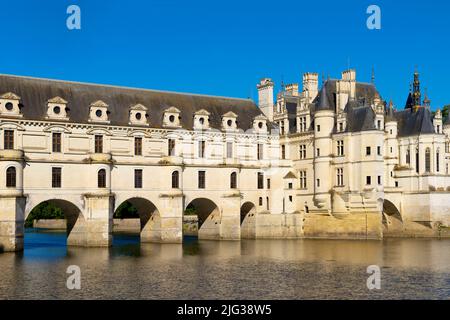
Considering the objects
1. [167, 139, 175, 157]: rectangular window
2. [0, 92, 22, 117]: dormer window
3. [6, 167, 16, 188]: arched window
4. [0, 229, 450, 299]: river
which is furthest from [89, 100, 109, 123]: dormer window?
[0, 229, 450, 299]: river

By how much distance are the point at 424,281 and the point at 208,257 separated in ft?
47.3

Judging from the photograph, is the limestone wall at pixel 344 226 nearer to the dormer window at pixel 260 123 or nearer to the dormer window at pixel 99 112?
the dormer window at pixel 260 123

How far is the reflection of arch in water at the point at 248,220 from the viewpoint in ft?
184

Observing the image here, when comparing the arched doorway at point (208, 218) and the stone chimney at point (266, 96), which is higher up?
the stone chimney at point (266, 96)

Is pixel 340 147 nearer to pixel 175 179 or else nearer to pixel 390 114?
pixel 390 114

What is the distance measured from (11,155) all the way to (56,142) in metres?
3.79

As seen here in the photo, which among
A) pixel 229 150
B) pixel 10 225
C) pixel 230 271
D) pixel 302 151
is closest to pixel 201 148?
pixel 229 150

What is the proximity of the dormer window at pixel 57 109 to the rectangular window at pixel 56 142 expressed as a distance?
114 centimetres

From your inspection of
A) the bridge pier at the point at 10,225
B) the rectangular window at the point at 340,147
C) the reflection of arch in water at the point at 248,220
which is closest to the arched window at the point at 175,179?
the reflection of arch in water at the point at 248,220

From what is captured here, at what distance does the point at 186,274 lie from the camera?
31.2 meters

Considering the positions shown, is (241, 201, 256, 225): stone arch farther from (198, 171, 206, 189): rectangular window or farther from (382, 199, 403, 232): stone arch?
(382, 199, 403, 232): stone arch
